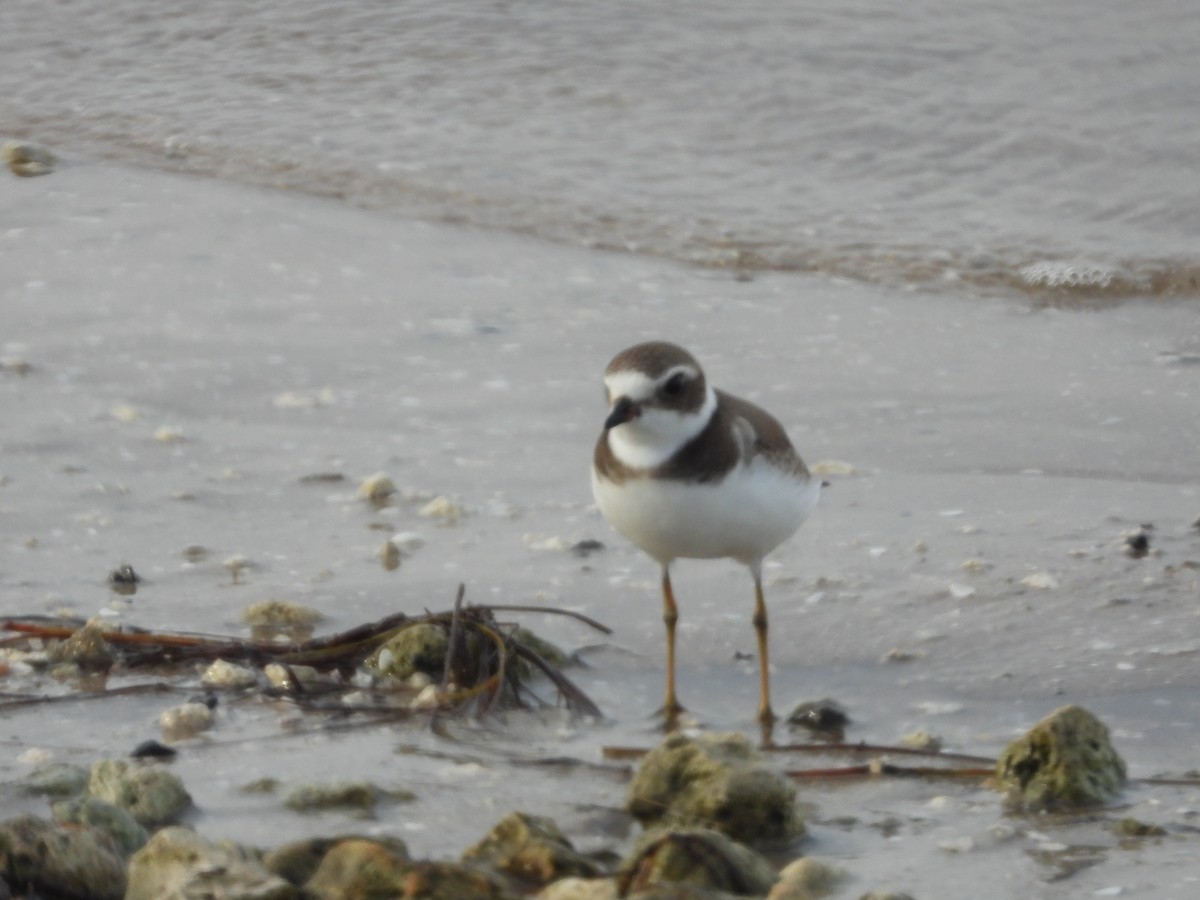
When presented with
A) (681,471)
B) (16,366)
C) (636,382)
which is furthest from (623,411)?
(16,366)

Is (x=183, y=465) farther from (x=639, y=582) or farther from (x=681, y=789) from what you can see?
(x=681, y=789)

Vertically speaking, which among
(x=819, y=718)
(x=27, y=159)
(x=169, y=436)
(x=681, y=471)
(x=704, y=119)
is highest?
(x=704, y=119)

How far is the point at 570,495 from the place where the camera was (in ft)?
17.7

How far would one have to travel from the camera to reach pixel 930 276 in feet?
26.1

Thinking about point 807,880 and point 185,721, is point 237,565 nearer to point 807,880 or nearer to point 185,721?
point 185,721

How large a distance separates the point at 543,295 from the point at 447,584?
2.72 meters

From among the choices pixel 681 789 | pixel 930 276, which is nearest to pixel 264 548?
pixel 681 789

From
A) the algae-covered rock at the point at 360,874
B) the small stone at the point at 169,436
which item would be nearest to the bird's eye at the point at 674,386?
the algae-covered rock at the point at 360,874

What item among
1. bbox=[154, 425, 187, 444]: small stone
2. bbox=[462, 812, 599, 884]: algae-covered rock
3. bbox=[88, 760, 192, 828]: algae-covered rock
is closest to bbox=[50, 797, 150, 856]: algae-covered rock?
bbox=[88, 760, 192, 828]: algae-covered rock

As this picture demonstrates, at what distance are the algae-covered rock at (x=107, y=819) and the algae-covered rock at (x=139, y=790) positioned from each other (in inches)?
5.5

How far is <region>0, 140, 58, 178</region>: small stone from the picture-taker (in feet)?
29.5

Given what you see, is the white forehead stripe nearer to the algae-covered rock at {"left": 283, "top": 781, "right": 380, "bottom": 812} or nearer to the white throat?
the white throat

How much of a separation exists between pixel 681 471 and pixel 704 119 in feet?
20.6

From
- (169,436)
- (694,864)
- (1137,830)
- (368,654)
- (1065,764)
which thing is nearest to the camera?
(694,864)
